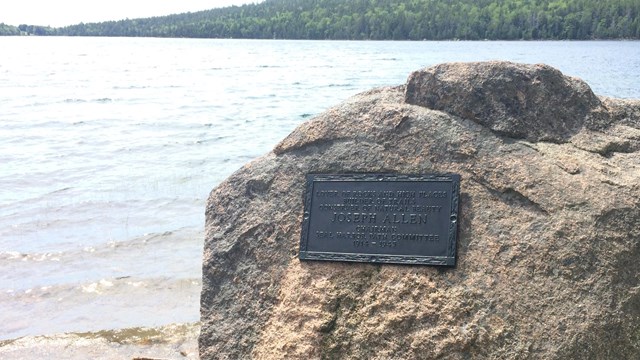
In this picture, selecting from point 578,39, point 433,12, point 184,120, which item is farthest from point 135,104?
point 433,12

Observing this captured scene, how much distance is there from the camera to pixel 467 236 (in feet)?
11.5

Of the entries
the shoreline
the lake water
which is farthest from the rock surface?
the lake water

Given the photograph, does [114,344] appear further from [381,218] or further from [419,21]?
[419,21]

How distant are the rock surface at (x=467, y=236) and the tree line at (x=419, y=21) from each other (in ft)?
239

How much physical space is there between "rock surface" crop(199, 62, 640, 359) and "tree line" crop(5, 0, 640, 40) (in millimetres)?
72719

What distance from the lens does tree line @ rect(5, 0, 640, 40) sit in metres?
72.6

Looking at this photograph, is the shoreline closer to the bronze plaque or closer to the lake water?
the lake water

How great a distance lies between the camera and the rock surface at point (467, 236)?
3.26 metres

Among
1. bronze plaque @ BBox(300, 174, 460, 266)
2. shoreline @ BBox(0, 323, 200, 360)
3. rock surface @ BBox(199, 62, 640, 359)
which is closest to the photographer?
rock surface @ BBox(199, 62, 640, 359)

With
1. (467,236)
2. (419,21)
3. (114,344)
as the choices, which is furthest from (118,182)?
(419,21)

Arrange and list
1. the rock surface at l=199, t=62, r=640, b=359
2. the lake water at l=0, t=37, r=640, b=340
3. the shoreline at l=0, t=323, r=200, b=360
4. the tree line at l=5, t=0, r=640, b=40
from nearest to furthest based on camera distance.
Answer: the rock surface at l=199, t=62, r=640, b=359 < the shoreline at l=0, t=323, r=200, b=360 < the lake water at l=0, t=37, r=640, b=340 < the tree line at l=5, t=0, r=640, b=40

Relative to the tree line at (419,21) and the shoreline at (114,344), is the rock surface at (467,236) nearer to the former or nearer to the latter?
the shoreline at (114,344)

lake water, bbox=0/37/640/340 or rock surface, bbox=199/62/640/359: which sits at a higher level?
rock surface, bbox=199/62/640/359

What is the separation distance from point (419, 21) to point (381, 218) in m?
79.1
